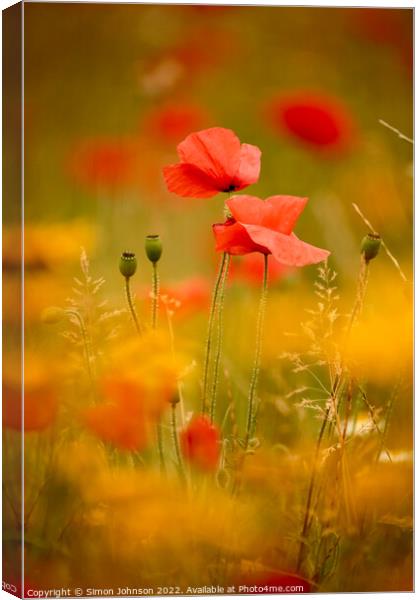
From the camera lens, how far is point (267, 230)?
106 inches

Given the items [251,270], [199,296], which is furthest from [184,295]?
[251,270]

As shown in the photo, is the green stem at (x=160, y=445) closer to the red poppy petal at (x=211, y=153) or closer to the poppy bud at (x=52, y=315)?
the poppy bud at (x=52, y=315)

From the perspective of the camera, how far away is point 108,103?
2.70m

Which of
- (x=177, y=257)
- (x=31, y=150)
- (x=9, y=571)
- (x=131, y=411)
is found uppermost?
(x=31, y=150)

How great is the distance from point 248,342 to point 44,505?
492 millimetres

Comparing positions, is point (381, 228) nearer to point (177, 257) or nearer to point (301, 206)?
point (301, 206)

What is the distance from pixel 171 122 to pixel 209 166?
0.36 ft

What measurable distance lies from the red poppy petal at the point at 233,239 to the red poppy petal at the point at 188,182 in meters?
0.07

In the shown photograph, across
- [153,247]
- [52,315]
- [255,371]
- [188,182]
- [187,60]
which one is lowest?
[255,371]

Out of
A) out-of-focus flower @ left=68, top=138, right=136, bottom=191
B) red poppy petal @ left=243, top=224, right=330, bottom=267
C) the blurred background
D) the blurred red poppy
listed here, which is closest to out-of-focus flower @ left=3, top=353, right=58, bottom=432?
the blurred red poppy

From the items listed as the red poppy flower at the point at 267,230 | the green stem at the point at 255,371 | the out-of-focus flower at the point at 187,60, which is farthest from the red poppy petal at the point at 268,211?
the out-of-focus flower at the point at 187,60

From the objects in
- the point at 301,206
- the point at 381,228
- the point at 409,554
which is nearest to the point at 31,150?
the point at 301,206

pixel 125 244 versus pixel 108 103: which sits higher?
pixel 108 103

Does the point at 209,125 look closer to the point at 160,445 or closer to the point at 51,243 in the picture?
the point at 51,243
